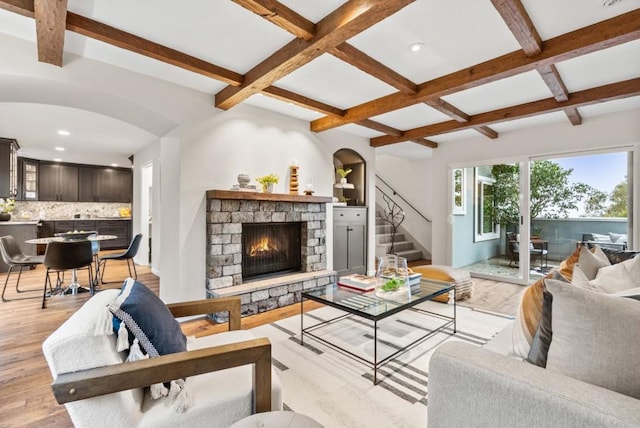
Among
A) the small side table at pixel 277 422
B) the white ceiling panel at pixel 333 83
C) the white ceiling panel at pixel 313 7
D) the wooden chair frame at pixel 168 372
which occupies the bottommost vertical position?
the small side table at pixel 277 422

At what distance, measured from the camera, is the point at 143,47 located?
2301mm

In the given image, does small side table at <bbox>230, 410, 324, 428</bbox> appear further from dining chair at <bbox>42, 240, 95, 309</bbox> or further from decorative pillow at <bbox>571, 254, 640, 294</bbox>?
dining chair at <bbox>42, 240, 95, 309</bbox>

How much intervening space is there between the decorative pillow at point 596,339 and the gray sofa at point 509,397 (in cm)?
7

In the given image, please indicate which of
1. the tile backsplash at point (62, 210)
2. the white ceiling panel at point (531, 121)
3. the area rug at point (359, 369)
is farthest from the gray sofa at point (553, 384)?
the tile backsplash at point (62, 210)

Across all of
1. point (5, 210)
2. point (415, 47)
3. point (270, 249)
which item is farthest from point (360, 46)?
point (5, 210)

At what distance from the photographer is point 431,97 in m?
3.13

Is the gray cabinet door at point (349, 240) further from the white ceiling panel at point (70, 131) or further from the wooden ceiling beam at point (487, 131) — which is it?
the white ceiling panel at point (70, 131)

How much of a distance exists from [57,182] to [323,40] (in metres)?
9.00

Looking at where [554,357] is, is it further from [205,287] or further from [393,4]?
[205,287]

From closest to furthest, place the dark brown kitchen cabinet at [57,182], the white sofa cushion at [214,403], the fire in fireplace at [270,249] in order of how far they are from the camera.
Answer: the white sofa cushion at [214,403], the fire in fireplace at [270,249], the dark brown kitchen cabinet at [57,182]

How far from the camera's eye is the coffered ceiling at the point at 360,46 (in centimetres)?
195

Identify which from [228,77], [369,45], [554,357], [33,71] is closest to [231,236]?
[228,77]

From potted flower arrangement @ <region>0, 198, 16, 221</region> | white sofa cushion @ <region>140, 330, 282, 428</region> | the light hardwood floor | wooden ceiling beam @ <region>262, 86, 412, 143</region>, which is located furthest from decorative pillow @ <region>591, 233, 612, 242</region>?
potted flower arrangement @ <region>0, 198, 16, 221</region>

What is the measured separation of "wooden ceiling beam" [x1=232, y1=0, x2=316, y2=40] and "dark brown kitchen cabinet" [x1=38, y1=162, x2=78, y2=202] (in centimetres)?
877
